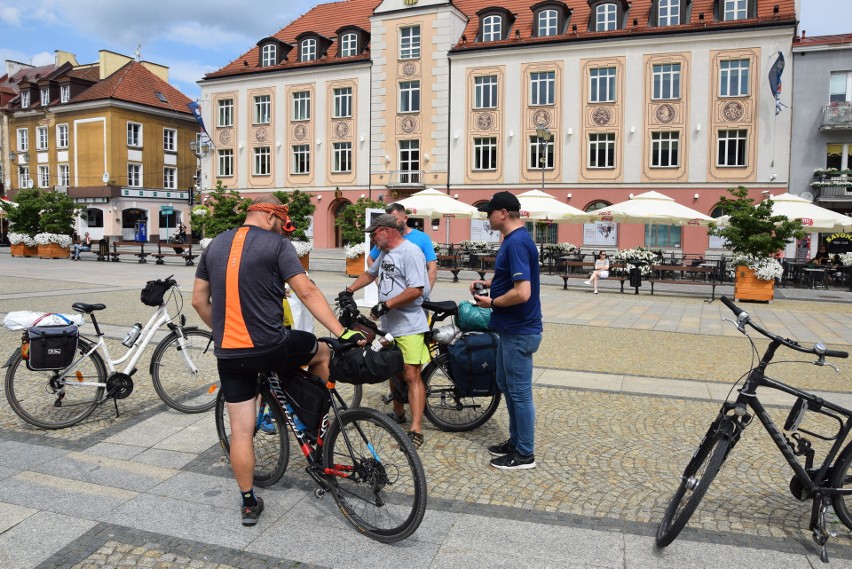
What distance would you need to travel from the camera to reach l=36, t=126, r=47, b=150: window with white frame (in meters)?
53.0

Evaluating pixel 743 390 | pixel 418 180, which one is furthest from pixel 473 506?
pixel 418 180

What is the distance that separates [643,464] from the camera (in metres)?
4.83

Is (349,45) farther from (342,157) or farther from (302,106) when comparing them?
(342,157)

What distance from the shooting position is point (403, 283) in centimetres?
525

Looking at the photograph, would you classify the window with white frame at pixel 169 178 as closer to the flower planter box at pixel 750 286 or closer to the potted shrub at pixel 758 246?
the potted shrub at pixel 758 246

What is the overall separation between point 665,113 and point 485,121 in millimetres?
8984

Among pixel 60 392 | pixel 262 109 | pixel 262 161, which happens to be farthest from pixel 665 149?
pixel 60 392

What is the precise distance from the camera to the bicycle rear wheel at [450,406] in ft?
18.0

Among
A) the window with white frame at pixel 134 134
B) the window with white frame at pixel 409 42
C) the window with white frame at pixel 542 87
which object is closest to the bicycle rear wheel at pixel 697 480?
the window with white frame at pixel 542 87

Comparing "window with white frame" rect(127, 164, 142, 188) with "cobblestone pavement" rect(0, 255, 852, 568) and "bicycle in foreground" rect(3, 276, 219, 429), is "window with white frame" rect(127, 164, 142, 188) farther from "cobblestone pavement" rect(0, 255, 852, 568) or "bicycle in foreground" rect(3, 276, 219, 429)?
"bicycle in foreground" rect(3, 276, 219, 429)

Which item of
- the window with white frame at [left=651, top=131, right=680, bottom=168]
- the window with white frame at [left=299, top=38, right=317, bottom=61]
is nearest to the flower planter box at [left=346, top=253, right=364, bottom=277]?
the window with white frame at [left=651, top=131, right=680, bottom=168]

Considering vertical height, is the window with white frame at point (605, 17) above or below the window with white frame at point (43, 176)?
above

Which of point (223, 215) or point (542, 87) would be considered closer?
point (223, 215)

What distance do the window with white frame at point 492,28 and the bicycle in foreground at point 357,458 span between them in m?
35.9
